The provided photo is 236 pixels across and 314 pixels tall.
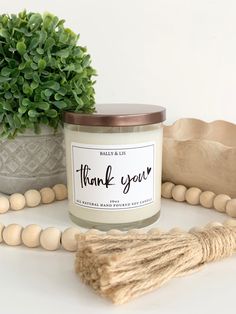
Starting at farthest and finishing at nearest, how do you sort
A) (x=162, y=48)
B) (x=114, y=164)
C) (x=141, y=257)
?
1. (x=162, y=48)
2. (x=114, y=164)
3. (x=141, y=257)

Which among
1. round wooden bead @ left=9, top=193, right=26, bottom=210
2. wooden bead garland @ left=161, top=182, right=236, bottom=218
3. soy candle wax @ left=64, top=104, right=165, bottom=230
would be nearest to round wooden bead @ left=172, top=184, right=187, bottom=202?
wooden bead garland @ left=161, top=182, right=236, bottom=218

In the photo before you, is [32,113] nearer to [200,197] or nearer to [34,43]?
[34,43]

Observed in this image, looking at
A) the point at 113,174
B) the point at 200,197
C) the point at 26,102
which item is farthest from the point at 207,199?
the point at 26,102

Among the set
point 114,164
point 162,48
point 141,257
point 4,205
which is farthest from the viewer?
point 162,48

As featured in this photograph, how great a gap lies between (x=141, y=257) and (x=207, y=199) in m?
0.24

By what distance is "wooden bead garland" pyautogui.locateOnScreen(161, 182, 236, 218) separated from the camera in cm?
54

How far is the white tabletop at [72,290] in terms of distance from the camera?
345mm

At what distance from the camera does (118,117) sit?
45 centimetres

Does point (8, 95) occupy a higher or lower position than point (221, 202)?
higher

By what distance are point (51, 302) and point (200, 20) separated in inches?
22.3

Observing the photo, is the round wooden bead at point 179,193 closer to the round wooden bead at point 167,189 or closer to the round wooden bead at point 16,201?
the round wooden bead at point 167,189

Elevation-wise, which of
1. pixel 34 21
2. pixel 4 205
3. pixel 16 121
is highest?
pixel 34 21

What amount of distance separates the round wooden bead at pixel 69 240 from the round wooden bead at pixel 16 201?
150mm

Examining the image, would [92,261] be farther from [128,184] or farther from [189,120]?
[189,120]
